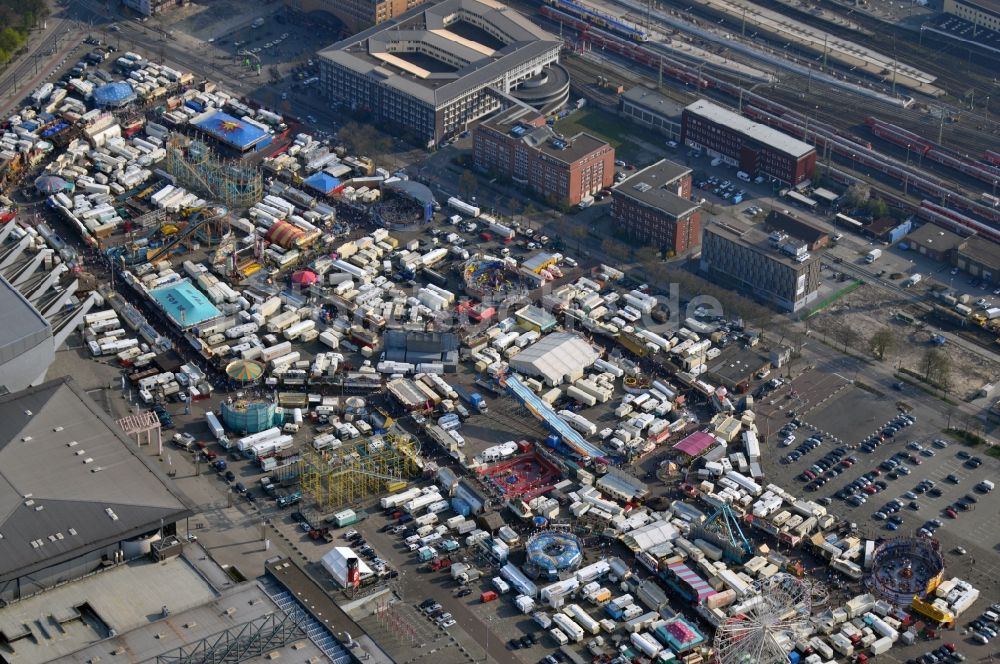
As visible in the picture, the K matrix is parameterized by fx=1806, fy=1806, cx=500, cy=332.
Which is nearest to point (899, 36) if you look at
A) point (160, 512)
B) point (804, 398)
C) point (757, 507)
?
point (804, 398)

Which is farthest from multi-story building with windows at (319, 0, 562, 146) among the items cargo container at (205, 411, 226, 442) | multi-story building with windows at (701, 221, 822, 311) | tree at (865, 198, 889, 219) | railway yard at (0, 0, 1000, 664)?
cargo container at (205, 411, 226, 442)

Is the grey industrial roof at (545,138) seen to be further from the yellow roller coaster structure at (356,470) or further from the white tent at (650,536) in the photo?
the white tent at (650,536)

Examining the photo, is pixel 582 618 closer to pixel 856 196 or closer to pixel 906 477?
pixel 906 477

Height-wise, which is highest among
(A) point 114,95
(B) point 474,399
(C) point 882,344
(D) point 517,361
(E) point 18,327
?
(E) point 18,327

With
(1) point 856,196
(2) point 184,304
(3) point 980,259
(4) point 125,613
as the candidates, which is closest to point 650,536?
(4) point 125,613

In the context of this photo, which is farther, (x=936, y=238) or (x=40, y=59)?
(x=40, y=59)

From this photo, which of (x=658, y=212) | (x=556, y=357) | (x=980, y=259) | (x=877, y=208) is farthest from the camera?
(x=877, y=208)

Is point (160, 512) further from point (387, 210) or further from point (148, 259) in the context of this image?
point (387, 210)

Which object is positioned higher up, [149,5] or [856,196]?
[149,5]
